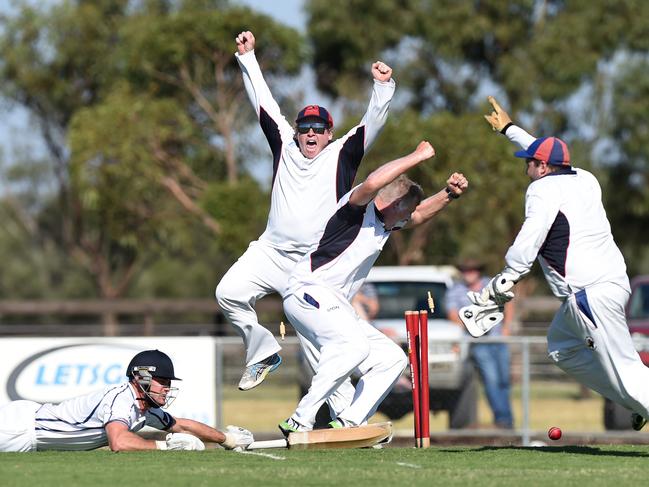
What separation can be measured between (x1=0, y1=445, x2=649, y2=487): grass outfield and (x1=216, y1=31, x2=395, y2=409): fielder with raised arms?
3.95ft

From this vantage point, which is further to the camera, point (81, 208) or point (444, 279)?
point (81, 208)

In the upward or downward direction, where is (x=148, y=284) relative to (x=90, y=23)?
downward

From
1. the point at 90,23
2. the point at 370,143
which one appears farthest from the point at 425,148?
the point at 90,23

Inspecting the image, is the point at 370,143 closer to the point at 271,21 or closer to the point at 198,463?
the point at 198,463

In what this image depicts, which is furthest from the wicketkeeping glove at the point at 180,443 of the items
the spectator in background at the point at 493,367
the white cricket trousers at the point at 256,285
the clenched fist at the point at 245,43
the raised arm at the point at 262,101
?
the spectator in background at the point at 493,367

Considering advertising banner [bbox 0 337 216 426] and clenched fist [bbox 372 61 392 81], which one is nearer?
clenched fist [bbox 372 61 392 81]

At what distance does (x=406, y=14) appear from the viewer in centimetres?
4256

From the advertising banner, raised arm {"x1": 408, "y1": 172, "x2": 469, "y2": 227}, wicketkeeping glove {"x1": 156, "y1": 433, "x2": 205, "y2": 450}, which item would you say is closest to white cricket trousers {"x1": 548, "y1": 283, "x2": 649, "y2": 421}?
raised arm {"x1": 408, "y1": 172, "x2": 469, "y2": 227}

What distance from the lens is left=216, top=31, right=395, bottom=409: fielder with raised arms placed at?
34.2 feet

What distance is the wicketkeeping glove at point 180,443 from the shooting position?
1044 centimetres

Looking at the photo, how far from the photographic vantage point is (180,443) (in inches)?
412

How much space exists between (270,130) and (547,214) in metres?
2.54

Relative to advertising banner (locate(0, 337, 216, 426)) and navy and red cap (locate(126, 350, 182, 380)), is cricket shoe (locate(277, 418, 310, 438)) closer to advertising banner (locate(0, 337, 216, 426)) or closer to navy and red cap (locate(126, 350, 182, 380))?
navy and red cap (locate(126, 350, 182, 380))

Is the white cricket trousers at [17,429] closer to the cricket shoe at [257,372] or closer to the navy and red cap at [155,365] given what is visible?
the navy and red cap at [155,365]
